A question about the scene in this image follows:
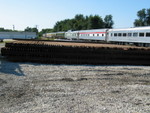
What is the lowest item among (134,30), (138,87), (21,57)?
(138,87)

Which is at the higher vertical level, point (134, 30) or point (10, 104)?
point (134, 30)

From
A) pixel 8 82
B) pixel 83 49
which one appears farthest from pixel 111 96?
pixel 83 49

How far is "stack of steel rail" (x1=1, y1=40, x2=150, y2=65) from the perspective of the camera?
11.4m

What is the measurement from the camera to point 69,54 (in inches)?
463

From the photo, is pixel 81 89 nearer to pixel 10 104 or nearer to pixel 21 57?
pixel 10 104

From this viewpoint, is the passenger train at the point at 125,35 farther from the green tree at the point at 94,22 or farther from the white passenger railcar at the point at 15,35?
the white passenger railcar at the point at 15,35

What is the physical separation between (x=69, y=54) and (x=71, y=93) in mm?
6058

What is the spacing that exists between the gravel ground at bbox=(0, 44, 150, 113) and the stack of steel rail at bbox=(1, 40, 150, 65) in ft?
10.3

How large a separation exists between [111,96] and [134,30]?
67.6ft

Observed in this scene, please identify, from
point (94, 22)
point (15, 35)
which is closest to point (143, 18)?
point (94, 22)

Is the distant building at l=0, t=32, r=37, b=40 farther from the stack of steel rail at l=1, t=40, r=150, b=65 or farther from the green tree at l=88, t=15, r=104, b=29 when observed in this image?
the stack of steel rail at l=1, t=40, r=150, b=65

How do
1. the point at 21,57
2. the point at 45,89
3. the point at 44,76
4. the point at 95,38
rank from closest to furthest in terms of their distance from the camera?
the point at 45,89 → the point at 44,76 → the point at 21,57 → the point at 95,38

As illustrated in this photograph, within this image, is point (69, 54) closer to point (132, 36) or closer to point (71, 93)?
point (71, 93)

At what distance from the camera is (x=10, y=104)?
4730 millimetres
